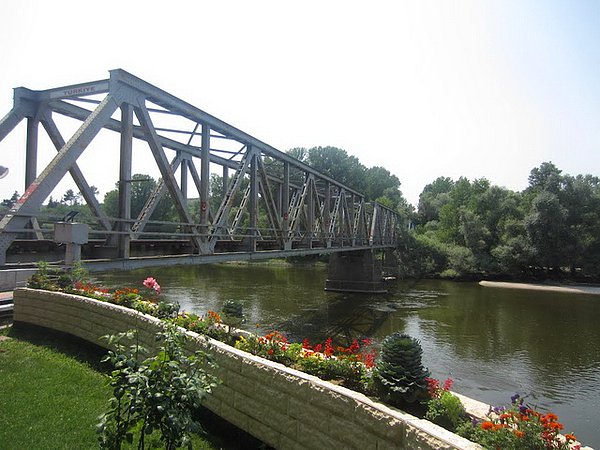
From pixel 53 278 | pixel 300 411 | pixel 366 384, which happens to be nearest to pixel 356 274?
pixel 53 278

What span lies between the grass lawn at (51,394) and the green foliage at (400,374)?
2.05 metres

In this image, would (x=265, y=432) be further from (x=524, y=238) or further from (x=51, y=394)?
(x=524, y=238)

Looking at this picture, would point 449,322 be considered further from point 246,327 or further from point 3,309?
point 3,309

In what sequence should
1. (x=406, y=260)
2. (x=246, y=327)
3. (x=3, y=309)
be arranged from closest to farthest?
(x=3, y=309) < (x=246, y=327) < (x=406, y=260)

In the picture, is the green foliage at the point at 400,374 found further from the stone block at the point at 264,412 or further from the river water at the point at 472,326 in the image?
the river water at the point at 472,326

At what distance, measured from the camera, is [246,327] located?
2236 cm

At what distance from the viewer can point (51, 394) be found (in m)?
6.84

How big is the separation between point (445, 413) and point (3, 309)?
12.2 meters

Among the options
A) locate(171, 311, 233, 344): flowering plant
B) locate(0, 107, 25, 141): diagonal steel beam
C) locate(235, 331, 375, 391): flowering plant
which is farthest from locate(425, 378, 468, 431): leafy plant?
locate(0, 107, 25, 141): diagonal steel beam

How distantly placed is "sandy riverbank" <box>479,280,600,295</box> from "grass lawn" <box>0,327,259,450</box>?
4883cm

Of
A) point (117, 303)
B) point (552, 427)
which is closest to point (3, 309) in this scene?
point (117, 303)

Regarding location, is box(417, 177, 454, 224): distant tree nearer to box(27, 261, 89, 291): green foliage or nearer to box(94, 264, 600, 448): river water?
box(94, 264, 600, 448): river water

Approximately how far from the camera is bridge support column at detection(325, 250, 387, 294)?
1644 inches

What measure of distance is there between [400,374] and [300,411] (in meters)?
1.30
